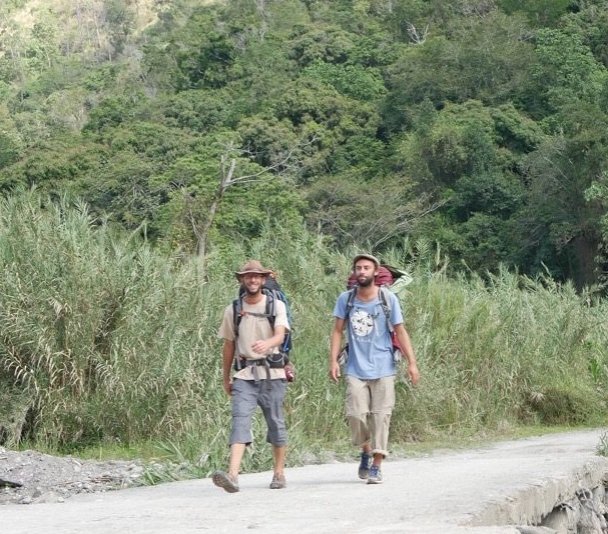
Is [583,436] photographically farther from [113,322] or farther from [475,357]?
[113,322]

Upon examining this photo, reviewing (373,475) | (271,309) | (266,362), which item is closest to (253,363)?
(266,362)

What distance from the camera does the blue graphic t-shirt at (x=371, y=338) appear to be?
27.0 ft

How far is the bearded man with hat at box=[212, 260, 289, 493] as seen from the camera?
26.3 ft

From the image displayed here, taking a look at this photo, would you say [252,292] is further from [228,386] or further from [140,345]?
[140,345]

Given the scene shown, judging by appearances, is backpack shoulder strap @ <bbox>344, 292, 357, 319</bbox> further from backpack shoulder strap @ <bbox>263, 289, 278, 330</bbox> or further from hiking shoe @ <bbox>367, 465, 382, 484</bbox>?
hiking shoe @ <bbox>367, 465, 382, 484</bbox>

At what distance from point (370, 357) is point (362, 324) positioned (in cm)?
22

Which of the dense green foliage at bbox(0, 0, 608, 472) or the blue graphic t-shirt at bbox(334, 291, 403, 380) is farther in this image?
the dense green foliage at bbox(0, 0, 608, 472)

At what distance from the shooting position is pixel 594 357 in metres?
17.1

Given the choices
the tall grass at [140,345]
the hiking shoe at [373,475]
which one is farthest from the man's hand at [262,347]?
the tall grass at [140,345]

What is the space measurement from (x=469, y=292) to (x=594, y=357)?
2256 millimetres

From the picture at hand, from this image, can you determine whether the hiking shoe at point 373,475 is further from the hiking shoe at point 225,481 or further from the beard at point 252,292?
the beard at point 252,292

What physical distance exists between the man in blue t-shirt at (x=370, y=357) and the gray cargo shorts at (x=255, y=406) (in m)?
0.44

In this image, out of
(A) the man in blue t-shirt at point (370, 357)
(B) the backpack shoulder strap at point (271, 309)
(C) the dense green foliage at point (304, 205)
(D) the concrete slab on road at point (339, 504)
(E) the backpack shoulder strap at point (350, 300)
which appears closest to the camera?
(D) the concrete slab on road at point (339, 504)

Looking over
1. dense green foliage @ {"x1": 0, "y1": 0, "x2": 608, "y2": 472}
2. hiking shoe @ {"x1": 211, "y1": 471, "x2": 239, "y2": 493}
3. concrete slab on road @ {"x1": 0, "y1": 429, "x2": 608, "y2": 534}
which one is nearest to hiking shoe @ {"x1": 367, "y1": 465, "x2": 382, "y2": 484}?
concrete slab on road @ {"x1": 0, "y1": 429, "x2": 608, "y2": 534}
